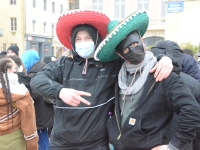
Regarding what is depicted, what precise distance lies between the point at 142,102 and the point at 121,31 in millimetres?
548

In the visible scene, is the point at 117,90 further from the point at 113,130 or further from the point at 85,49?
the point at 85,49

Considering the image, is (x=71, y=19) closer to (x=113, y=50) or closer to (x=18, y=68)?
(x=113, y=50)

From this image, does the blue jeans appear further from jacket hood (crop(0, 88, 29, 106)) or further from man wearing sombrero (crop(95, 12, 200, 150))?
man wearing sombrero (crop(95, 12, 200, 150))

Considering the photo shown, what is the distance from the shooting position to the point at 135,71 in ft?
7.34

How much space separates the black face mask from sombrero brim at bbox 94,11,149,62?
0.16ft

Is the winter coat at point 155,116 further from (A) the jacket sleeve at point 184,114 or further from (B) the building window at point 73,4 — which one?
(B) the building window at point 73,4

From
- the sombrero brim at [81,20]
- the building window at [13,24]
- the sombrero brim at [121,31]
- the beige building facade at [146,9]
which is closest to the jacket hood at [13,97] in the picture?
the sombrero brim at [81,20]

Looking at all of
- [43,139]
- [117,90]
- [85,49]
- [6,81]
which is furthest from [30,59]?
[117,90]

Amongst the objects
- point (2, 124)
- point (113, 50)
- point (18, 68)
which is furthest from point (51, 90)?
point (18, 68)

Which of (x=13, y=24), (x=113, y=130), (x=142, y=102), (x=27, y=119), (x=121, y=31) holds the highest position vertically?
(x=13, y=24)

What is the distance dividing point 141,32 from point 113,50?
29 cm

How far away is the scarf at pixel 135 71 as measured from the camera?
2154mm

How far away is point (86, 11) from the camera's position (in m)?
Result: 2.54

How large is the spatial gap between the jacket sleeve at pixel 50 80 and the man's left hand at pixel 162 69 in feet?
2.40
